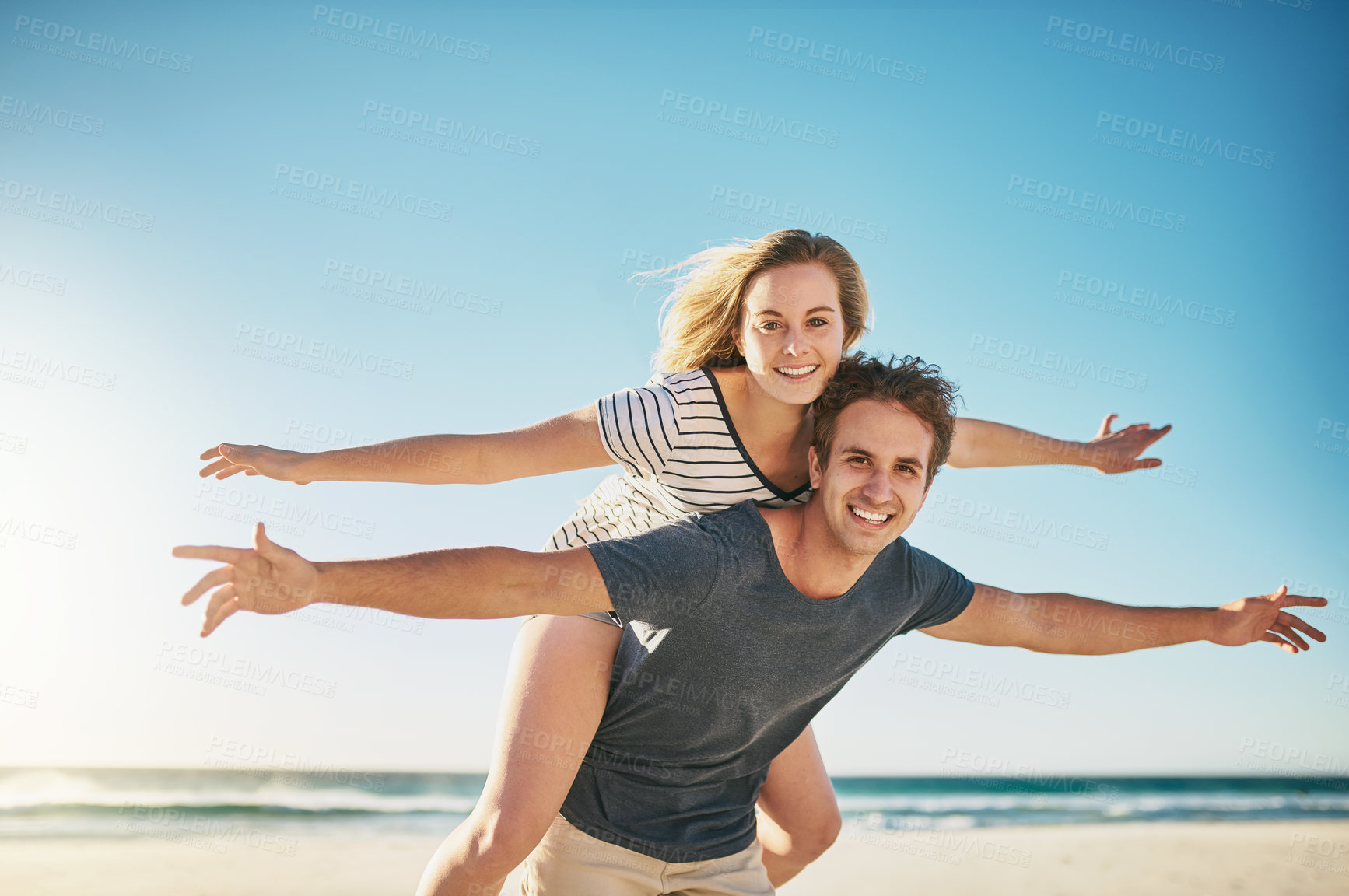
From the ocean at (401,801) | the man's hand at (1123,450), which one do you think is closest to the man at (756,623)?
the man's hand at (1123,450)

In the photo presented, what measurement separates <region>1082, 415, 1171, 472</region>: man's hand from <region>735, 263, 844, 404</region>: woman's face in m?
1.70

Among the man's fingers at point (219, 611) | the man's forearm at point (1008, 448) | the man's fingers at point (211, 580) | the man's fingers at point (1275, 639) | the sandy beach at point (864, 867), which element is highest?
the man's forearm at point (1008, 448)

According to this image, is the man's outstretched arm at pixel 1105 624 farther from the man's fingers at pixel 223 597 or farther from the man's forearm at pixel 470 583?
the man's fingers at pixel 223 597

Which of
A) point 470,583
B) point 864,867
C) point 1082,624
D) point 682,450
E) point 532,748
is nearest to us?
point 470,583

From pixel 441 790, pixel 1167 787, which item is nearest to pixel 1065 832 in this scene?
pixel 1167 787

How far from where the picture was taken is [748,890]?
11.1 feet

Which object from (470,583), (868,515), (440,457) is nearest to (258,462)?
(440,457)

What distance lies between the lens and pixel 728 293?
3.72 metres

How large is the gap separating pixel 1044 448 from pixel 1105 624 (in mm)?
1105

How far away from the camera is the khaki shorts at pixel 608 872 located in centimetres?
316

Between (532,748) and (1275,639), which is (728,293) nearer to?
(532,748)

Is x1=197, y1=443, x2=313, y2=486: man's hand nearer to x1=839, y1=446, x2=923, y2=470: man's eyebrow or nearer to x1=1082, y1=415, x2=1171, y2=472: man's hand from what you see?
x1=839, y1=446, x2=923, y2=470: man's eyebrow

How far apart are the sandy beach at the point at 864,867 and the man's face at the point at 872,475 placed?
18.0 feet

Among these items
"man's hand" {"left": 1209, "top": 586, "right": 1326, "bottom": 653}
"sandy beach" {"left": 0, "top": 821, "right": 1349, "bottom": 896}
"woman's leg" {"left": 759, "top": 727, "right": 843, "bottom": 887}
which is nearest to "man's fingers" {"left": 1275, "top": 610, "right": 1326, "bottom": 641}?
"man's hand" {"left": 1209, "top": 586, "right": 1326, "bottom": 653}
